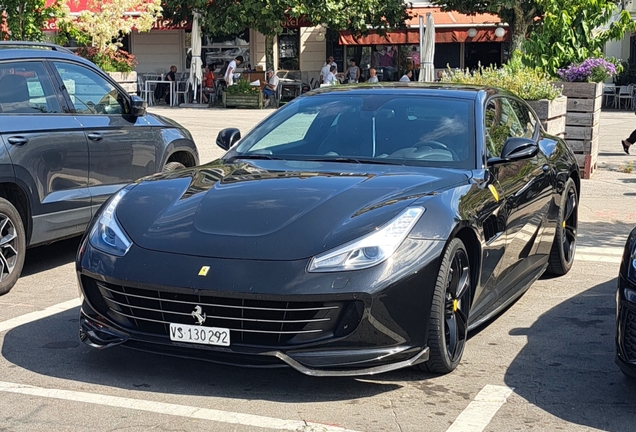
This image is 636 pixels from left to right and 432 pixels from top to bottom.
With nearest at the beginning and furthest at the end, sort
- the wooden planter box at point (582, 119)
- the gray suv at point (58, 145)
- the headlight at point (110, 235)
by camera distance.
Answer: the headlight at point (110, 235) < the gray suv at point (58, 145) < the wooden planter box at point (582, 119)

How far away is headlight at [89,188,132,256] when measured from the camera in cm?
498

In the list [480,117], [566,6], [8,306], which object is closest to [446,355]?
[480,117]

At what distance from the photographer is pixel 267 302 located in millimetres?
4578

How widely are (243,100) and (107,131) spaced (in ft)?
73.5

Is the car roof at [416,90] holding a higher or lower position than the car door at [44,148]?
higher

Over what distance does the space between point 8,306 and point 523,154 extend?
142 inches

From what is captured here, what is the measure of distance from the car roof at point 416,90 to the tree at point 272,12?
982 inches

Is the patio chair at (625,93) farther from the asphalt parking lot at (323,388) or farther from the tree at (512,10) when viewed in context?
the asphalt parking lot at (323,388)

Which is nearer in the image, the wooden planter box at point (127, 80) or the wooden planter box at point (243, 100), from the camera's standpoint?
the wooden planter box at point (127, 80)

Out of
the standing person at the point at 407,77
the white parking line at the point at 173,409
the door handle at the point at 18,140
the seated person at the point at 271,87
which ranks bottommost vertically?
the seated person at the point at 271,87

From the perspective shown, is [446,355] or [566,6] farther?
[566,6]

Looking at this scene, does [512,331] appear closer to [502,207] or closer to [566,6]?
[502,207]

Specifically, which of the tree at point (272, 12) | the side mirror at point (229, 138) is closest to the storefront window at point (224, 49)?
the tree at point (272, 12)

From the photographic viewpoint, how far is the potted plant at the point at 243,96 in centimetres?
3011
